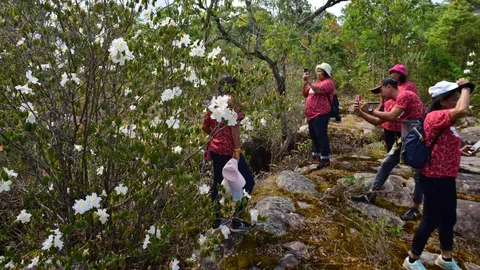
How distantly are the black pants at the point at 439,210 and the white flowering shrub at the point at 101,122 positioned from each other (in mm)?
1704

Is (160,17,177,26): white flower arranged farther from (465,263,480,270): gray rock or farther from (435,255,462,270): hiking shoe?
(465,263,480,270): gray rock

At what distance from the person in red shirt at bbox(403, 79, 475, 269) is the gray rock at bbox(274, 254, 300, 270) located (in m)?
0.97

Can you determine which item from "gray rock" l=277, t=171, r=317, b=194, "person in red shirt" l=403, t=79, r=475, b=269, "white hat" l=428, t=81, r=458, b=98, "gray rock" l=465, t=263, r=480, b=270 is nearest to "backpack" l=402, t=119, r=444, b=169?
"person in red shirt" l=403, t=79, r=475, b=269

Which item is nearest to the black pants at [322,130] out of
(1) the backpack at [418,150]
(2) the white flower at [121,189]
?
(1) the backpack at [418,150]

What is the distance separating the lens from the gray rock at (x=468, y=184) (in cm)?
424

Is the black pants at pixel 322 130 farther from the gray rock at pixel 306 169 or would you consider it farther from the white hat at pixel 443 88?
the white hat at pixel 443 88

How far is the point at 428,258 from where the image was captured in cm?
306

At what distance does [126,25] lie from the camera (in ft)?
8.11

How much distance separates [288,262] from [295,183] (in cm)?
163

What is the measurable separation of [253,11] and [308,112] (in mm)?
2615

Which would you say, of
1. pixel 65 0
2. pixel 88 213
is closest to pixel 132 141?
pixel 88 213

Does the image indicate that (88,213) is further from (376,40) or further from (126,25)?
(376,40)

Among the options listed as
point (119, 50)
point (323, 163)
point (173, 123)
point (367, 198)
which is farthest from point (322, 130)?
point (119, 50)

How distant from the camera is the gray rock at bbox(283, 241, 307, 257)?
10.1 ft
